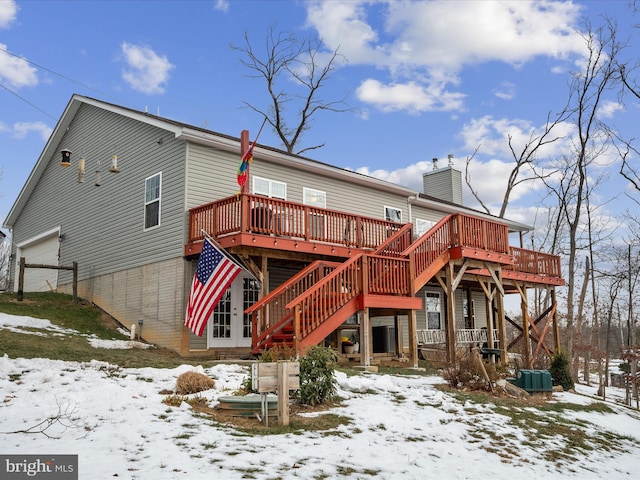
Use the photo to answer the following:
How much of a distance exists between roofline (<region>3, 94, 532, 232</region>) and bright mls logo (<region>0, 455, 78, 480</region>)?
1109 centimetres

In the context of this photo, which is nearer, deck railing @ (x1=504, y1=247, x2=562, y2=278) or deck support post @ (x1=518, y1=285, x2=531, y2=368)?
deck support post @ (x1=518, y1=285, x2=531, y2=368)

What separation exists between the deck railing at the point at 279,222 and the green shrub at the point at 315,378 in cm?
542

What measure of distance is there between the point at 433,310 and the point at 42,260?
16.4 metres

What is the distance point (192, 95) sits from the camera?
75.5 ft

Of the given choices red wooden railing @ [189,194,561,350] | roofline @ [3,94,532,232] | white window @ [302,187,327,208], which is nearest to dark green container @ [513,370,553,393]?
red wooden railing @ [189,194,561,350]

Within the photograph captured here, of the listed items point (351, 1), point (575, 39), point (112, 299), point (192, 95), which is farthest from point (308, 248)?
point (575, 39)

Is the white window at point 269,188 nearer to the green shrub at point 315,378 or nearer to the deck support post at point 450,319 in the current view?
the deck support post at point 450,319

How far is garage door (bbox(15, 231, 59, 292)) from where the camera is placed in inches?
882

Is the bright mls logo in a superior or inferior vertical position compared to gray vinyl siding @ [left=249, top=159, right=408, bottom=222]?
inferior

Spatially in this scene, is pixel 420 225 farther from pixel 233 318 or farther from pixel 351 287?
pixel 351 287

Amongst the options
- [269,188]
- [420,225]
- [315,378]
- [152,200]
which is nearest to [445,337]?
[420,225]

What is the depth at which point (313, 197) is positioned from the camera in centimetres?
1883

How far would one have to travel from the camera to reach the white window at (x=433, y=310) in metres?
23.9

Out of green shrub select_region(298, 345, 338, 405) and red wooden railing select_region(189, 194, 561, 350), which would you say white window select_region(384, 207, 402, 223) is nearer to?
red wooden railing select_region(189, 194, 561, 350)
